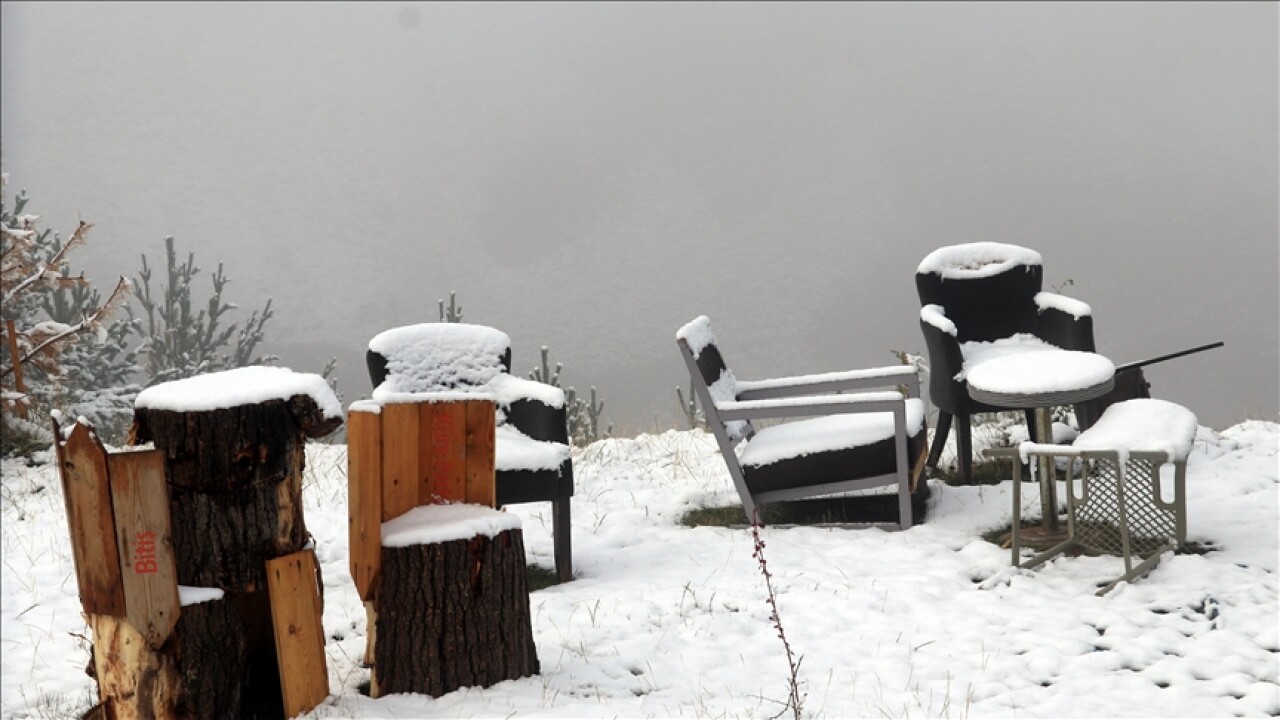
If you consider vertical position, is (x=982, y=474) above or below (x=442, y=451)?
below

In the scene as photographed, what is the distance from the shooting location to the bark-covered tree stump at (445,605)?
306 cm

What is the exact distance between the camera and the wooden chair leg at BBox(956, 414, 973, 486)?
5.64 m

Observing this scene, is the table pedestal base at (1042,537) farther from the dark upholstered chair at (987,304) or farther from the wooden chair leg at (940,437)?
the wooden chair leg at (940,437)

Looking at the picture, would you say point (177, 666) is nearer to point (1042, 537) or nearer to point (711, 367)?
point (711, 367)

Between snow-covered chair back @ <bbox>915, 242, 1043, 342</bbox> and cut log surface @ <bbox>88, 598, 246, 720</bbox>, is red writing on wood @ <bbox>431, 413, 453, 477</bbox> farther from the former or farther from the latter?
snow-covered chair back @ <bbox>915, 242, 1043, 342</bbox>

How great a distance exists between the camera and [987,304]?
5969 mm

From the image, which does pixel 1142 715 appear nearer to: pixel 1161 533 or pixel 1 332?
pixel 1161 533

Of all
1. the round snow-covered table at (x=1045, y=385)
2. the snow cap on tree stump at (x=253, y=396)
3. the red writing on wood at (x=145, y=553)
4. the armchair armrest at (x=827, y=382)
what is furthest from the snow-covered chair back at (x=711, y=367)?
the red writing on wood at (x=145, y=553)

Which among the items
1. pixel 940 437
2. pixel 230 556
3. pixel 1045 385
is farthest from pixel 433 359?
pixel 940 437

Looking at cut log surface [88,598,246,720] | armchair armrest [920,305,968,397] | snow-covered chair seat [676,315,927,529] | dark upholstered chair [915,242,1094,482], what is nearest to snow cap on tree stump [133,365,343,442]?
cut log surface [88,598,246,720]

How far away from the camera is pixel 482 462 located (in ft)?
11.0

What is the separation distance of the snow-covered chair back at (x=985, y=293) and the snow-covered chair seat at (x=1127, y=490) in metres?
1.56

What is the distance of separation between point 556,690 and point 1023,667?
1.40 meters

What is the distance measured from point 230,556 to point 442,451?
0.66 m
